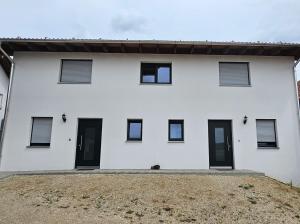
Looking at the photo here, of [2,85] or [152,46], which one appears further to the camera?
[2,85]

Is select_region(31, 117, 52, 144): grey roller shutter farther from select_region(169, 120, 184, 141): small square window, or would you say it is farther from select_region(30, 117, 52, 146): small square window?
select_region(169, 120, 184, 141): small square window

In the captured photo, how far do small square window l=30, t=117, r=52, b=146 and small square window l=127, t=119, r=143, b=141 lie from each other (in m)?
3.48

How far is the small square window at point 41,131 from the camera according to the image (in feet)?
33.1

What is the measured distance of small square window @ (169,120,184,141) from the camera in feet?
33.6

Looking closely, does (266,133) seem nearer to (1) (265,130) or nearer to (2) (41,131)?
(1) (265,130)

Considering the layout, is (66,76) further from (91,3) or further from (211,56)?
(211,56)

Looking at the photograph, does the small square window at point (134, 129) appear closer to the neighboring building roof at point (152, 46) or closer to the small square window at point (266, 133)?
the neighboring building roof at point (152, 46)

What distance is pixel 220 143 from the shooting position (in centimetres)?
1030

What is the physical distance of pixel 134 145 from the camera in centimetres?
1002

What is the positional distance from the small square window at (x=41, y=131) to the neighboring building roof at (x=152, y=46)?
3244 millimetres

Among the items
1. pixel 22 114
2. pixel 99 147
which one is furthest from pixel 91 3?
pixel 99 147

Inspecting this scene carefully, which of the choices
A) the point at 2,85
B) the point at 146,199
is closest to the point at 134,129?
the point at 146,199

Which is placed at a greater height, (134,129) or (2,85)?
(2,85)

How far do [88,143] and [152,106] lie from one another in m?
3.26
